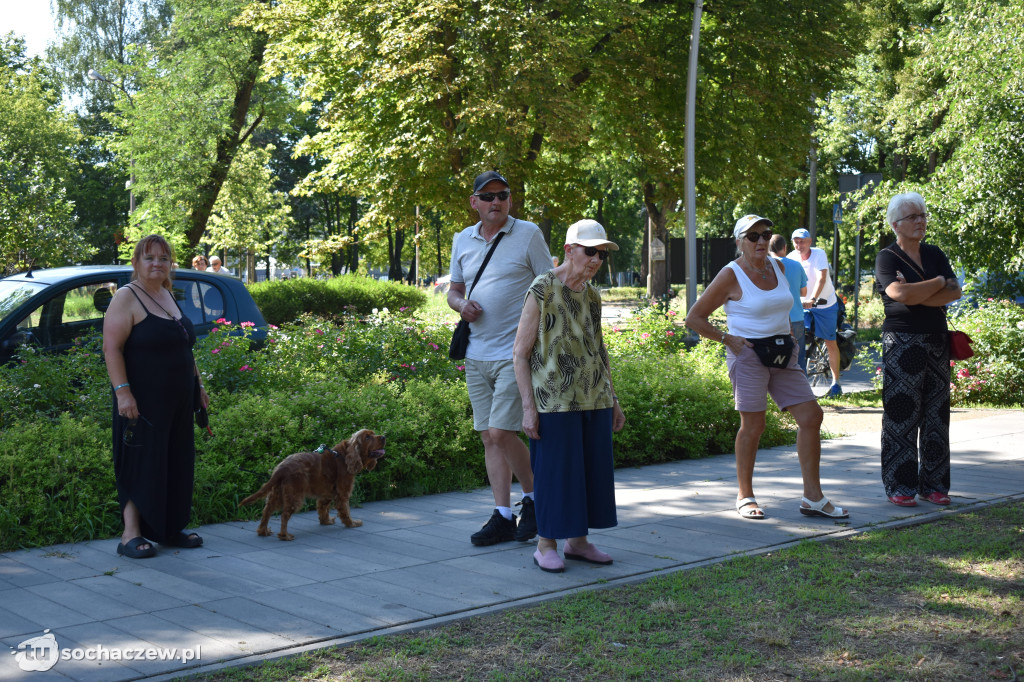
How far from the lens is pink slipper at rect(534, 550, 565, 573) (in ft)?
17.5

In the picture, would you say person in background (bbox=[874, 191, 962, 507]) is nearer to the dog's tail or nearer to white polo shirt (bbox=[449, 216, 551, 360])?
white polo shirt (bbox=[449, 216, 551, 360])

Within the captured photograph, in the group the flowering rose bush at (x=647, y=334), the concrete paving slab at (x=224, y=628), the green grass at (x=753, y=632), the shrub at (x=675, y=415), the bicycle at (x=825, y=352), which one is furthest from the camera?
the bicycle at (x=825, y=352)

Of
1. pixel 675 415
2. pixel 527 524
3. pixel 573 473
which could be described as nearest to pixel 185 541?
pixel 527 524

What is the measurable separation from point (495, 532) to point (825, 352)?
28.3 feet

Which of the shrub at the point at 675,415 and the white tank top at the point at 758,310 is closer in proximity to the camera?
the white tank top at the point at 758,310

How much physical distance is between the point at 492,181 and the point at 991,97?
36.8 feet

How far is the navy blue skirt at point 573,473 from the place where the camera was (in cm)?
529

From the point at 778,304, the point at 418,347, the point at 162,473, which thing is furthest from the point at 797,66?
the point at 162,473

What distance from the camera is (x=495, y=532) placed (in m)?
6.00

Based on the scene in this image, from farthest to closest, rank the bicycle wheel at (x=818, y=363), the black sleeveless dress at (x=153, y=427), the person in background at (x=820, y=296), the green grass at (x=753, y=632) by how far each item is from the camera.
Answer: the bicycle wheel at (x=818, y=363), the person in background at (x=820, y=296), the black sleeveless dress at (x=153, y=427), the green grass at (x=753, y=632)

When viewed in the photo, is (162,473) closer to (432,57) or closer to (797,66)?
(432,57)

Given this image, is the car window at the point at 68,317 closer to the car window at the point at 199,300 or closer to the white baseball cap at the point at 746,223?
the car window at the point at 199,300

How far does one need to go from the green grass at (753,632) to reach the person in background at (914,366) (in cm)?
147

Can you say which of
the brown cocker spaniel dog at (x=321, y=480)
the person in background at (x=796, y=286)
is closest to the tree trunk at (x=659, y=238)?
the person in background at (x=796, y=286)
